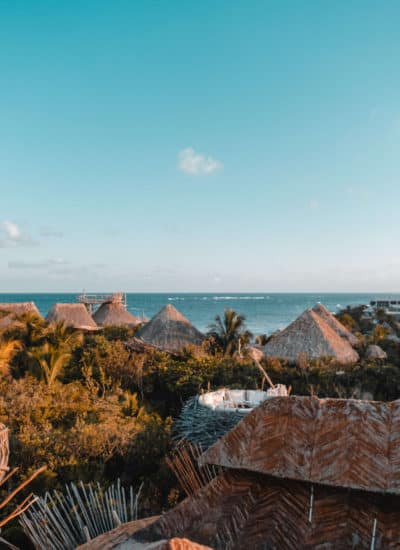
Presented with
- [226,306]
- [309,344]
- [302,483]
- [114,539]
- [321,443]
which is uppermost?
[321,443]

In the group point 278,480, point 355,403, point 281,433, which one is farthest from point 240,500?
point 355,403

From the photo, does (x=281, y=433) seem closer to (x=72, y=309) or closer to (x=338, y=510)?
(x=338, y=510)

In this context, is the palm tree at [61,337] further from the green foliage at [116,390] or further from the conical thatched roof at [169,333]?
the conical thatched roof at [169,333]

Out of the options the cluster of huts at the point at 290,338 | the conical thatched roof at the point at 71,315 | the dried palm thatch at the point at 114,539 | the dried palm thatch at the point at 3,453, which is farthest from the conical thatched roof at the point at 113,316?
the dried palm thatch at the point at 114,539

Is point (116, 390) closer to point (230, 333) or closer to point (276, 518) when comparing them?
point (230, 333)

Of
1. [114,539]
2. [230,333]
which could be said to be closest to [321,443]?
[114,539]

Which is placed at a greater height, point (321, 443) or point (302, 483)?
point (321, 443)

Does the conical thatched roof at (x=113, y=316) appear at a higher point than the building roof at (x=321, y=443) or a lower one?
lower

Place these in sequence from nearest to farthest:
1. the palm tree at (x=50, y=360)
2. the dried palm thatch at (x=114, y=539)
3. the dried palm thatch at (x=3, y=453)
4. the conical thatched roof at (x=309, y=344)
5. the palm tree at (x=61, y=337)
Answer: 1. the dried palm thatch at (x=114, y=539)
2. the dried palm thatch at (x=3, y=453)
3. the palm tree at (x=50, y=360)
4. the palm tree at (x=61, y=337)
5. the conical thatched roof at (x=309, y=344)

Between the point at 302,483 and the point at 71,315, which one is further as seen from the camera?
the point at 71,315
